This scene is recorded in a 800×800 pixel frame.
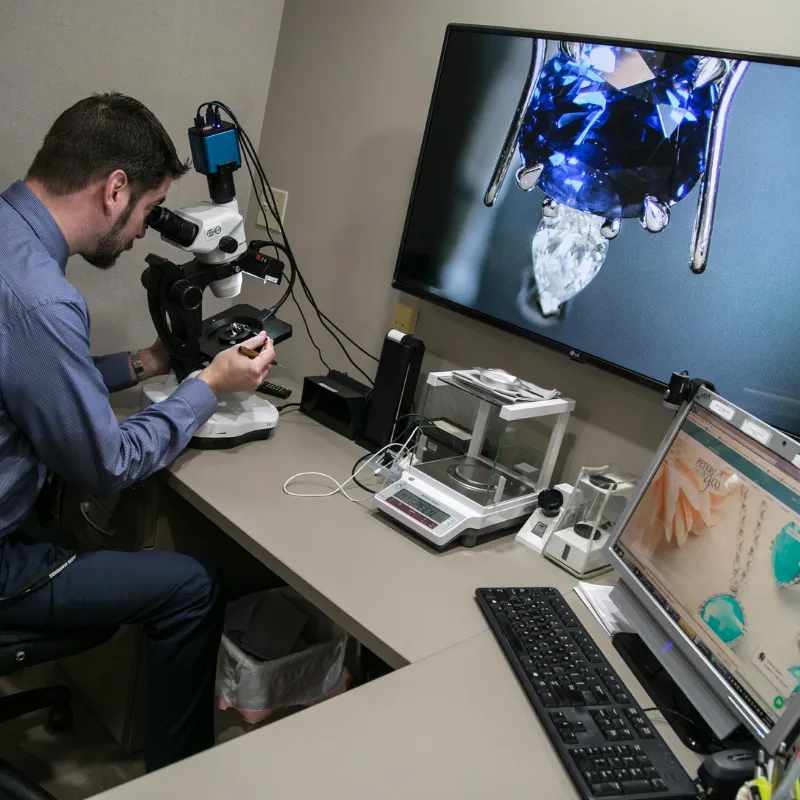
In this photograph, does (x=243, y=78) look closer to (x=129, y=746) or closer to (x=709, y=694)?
(x=129, y=746)

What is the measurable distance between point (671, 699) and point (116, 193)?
129cm

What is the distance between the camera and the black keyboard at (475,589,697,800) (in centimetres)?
89

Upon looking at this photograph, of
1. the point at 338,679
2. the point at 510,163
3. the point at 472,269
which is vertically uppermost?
the point at 510,163

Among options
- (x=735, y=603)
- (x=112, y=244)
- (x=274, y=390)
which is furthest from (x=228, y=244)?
(x=735, y=603)

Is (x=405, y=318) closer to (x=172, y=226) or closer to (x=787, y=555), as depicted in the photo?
(x=172, y=226)

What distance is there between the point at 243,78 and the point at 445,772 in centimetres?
206

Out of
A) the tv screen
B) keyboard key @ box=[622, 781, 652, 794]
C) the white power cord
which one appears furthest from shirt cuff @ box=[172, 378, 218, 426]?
keyboard key @ box=[622, 781, 652, 794]

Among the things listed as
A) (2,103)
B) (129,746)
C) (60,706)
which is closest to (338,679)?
(129,746)

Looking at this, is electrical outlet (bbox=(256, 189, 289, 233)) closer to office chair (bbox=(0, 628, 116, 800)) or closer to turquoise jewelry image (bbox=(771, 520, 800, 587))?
office chair (bbox=(0, 628, 116, 800))

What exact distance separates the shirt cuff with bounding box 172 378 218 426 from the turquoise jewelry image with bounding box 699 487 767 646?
996 millimetres

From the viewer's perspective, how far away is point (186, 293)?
155 centimetres

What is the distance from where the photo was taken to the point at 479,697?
3.31 ft

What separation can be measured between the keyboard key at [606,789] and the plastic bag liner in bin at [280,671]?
846 mm

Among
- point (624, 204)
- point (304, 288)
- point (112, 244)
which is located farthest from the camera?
point (304, 288)
